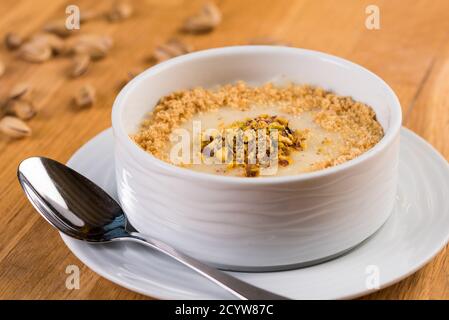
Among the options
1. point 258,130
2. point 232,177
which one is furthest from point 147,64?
point 232,177

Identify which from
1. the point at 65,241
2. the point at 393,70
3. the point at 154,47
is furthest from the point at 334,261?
the point at 154,47

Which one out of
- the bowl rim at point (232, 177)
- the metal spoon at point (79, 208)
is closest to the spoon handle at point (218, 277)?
the metal spoon at point (79, 208)

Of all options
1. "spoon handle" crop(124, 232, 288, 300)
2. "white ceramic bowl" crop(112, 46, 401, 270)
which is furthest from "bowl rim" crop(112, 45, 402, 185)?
"spoon handle" crop(124, 232, 288, 300)

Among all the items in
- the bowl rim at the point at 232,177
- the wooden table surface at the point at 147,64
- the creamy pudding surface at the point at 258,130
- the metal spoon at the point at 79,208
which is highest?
the bowl rim at the point at 232,177

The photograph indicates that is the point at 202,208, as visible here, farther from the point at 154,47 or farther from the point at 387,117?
the point at 154,47

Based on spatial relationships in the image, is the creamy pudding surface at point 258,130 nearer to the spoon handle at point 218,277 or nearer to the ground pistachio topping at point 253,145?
the ground pistachio topping at point 253,145

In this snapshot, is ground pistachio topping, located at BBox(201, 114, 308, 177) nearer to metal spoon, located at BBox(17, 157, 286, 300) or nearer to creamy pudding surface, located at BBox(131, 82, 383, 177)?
creamy pudding surface, located at BBox(131, 82, 383, 177)

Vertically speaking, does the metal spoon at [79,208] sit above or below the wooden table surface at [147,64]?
above
